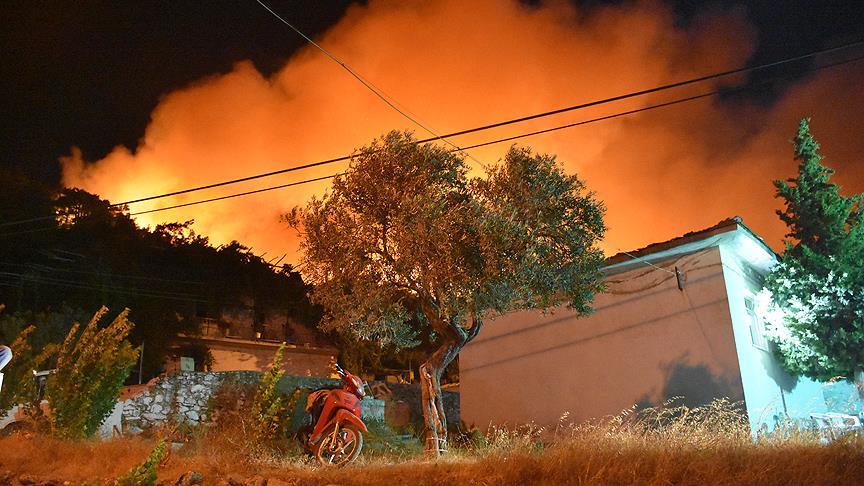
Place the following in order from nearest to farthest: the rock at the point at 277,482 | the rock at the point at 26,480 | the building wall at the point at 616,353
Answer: the rock at the point at 277,482 → the rock at the point at 26,480 → the building wall at the point at 616,353

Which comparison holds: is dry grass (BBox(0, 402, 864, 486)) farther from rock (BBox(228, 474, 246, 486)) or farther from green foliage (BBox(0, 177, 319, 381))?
green foliage (BBox(0, 177, 319, 381))

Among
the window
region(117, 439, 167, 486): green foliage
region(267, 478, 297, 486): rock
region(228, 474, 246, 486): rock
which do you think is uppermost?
the window

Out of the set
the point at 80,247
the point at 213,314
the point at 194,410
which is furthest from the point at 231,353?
the point at 194,410

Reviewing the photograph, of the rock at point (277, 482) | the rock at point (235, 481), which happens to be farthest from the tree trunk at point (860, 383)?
the rock at point (235, 481)

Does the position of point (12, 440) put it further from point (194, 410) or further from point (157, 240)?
point (157, 240)

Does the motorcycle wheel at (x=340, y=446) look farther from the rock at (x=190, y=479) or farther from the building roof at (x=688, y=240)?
the building roof at (x=688, y=240)

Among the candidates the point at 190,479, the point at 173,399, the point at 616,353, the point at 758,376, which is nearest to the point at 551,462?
the point at 190,479

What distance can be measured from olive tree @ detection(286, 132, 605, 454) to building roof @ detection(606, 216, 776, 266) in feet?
12.6

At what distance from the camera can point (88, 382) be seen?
403 inches

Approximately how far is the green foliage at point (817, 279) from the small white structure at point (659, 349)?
652 millimetres

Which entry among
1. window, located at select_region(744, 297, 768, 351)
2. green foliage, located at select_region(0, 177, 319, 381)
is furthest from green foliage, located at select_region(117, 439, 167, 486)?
green foliage, located at select_region(0, 177, 319, 381)

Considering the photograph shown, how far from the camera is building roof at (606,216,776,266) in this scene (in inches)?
516

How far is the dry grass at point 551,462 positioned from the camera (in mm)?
6332

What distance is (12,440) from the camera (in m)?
9.47
